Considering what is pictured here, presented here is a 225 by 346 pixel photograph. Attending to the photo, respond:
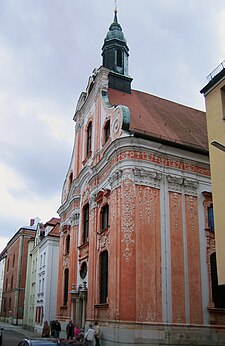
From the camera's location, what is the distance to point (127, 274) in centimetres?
1809

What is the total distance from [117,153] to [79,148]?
875 centimetres

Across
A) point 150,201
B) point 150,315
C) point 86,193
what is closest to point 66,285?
point 86,193

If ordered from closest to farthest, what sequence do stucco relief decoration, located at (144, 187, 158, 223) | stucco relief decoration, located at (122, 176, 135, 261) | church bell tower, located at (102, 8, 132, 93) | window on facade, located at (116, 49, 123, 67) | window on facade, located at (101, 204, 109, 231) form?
stucco relief decoration, located at (122, 176, 135, 261) < stucco relief decoration, located at (144, 187, 158, 223) < window on facade, located at (101, 204, 109, 231) < church bell tower, located at (102, 8, 132, 93) < window on facade, located at (116, 49, 123, 67)

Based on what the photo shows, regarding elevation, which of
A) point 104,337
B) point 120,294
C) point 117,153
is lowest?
point 104,337

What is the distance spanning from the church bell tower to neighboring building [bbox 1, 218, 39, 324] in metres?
33.8

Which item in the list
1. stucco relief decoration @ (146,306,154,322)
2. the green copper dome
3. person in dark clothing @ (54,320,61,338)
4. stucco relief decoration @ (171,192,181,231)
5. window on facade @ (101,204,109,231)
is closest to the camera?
stucco relief decoration @ (146,306,154,322)

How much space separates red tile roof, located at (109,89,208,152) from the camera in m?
22.2

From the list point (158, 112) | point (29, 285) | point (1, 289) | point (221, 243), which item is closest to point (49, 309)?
point (29, 285)

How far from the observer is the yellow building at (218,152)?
42.1 feet

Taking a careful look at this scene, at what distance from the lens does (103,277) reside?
2092 cm

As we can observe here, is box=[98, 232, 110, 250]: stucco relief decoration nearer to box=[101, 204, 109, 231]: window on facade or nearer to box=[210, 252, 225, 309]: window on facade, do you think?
box=[101, 204, 109, 231]: window on facade

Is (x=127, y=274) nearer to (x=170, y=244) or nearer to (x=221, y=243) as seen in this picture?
(x=170, y=244)

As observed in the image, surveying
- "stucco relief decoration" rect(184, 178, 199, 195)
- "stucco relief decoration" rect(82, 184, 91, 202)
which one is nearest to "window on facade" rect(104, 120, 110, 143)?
"stucco relief decoration" rect(82, 184, 91, 202)

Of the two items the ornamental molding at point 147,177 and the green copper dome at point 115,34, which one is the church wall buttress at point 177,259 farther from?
the green copper dome at point 115,34
